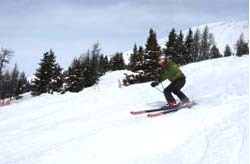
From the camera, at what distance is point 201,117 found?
33.3ft

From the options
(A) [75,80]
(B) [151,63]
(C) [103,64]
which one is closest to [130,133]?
(B) [151,63]

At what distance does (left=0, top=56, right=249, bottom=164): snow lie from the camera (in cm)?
755

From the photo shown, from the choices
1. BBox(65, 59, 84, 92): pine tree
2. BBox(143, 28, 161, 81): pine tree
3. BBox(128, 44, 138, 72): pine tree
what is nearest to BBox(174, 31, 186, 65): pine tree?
BBox(128, 44, 138, 72): pine tree

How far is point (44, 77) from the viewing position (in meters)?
63.4

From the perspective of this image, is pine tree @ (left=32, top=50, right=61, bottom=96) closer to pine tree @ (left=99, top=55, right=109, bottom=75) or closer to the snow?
pine tree @ (left=99, top=55, right=109, bottom=75)

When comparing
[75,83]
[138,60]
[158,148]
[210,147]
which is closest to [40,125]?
[158,148]

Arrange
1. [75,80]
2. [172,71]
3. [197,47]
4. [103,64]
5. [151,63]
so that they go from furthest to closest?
1. [197,47]
2. [103,64]
3. [75,80]
4. [151,63]
5. [172,71]

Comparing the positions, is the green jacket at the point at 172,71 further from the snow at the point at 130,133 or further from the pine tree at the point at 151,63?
the pine tree at the point at 151,63

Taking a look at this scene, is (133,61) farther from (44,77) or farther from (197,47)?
(197,47)

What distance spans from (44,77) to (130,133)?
184 ft

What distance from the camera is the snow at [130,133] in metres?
7.55

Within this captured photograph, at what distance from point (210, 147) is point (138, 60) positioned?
45110 millimetres

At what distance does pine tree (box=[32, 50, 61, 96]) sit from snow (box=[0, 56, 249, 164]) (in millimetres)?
→ 47890

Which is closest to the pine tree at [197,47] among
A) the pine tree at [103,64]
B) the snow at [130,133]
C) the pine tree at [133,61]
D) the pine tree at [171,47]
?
the pine tree at [133,61]
